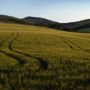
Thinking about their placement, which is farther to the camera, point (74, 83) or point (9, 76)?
point (9, 76)

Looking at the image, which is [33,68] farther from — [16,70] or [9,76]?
[9,76]

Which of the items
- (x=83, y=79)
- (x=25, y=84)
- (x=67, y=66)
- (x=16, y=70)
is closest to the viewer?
(x=25, y=84)

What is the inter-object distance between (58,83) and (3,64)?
29.0ft

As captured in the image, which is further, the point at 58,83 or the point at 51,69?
the point at 51,69

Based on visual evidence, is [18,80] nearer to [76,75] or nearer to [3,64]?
[76,75]

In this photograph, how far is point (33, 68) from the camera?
24297 mm

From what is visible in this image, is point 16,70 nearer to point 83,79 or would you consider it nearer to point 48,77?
point 48,77

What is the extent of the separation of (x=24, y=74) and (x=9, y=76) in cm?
117

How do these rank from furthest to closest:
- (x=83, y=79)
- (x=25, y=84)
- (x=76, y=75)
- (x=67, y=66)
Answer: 1. (x=67, y=66)
2. (x=76, y=75)
3. (x=83, y=79)
4. (x=25, y=84)

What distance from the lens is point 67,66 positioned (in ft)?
83.9

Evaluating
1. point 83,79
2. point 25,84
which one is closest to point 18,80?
point 25,84

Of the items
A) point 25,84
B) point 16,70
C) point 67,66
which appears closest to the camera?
point 25,84

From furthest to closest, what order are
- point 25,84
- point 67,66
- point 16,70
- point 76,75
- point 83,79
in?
1. point 67,66
2. point 16,70
3. point 76,75
4. point 83,79
5. point 25,84

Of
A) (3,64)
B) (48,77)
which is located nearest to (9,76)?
(48,77)
